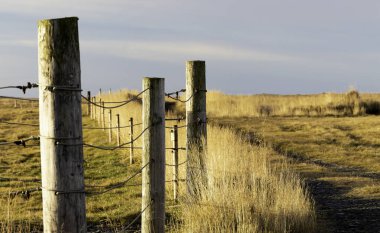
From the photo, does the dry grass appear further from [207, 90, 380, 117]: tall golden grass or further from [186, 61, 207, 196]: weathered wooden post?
[207, 90, 380, 117]: tall golden grass

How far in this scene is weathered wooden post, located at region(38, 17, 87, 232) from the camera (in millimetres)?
3137

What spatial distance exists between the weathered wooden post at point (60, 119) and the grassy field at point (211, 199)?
75 centimetres

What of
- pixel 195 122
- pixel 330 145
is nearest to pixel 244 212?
pixel 195 122

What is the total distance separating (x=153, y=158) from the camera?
5004 millimetres

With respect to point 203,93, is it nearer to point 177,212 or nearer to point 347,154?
point 177,212

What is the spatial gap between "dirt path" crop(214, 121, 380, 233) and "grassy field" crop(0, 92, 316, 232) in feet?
0.95

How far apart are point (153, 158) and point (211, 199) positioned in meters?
1.24

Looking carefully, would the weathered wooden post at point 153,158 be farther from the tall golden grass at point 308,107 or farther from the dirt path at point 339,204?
the tall golden grass at point 308,107

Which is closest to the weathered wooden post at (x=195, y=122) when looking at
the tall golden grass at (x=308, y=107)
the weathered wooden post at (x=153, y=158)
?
the weathered wooden post at (x=153, y=158)

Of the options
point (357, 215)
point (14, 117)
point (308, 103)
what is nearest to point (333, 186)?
point (357, 215)

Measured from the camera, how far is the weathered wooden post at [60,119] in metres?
3.14

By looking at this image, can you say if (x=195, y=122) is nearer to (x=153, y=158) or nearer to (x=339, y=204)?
(x=153, y=158)

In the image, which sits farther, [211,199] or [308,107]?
[308,107]

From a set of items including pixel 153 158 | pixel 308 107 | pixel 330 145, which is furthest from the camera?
pixel 308 107
